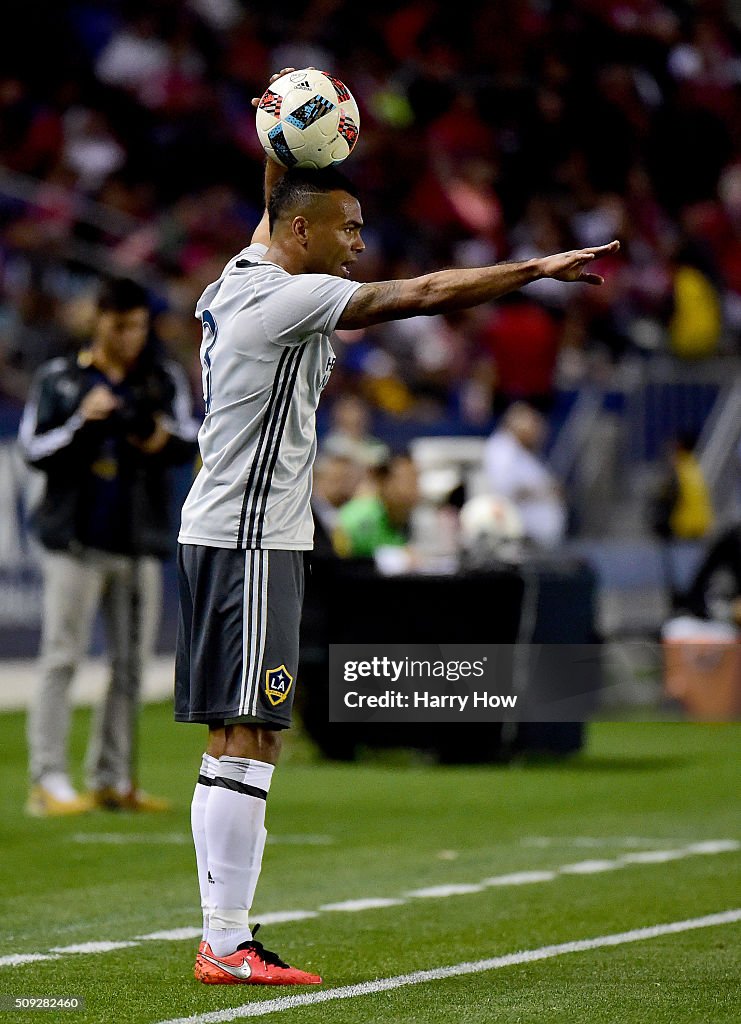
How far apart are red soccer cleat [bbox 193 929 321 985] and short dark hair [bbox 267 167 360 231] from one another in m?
2.07

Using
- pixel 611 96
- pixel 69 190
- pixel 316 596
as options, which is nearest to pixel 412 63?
pixel 611 96

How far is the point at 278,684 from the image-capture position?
5465 millimetres

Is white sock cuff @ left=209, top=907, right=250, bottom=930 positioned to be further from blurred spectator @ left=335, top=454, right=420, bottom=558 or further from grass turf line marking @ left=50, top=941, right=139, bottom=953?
blurred spectator @ left=335, top=454, right=420, bottom=558

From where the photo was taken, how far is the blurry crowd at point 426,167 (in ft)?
59.6

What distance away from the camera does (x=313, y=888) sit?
7520mm

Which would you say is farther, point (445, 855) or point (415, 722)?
point (415, 722)

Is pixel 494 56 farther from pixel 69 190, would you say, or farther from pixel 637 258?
pixel 69 190

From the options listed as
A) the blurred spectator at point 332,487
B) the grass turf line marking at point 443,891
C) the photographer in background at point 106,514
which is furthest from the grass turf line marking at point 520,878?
the blurred spectator at point 332,487

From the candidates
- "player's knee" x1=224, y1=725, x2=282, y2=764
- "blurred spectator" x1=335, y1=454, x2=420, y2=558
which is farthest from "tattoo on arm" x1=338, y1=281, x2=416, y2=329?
"blurred spectator" x1=335, y1=454, x2=420, y2=558

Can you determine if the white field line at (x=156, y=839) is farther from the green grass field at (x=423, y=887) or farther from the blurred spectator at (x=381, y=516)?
the blurred spectator at (x=381, y=516)

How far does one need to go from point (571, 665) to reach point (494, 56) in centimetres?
1172

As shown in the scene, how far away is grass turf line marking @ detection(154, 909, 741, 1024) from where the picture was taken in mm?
4925

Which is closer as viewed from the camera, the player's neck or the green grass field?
the green grass field

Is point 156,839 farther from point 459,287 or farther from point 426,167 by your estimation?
point 426,167
